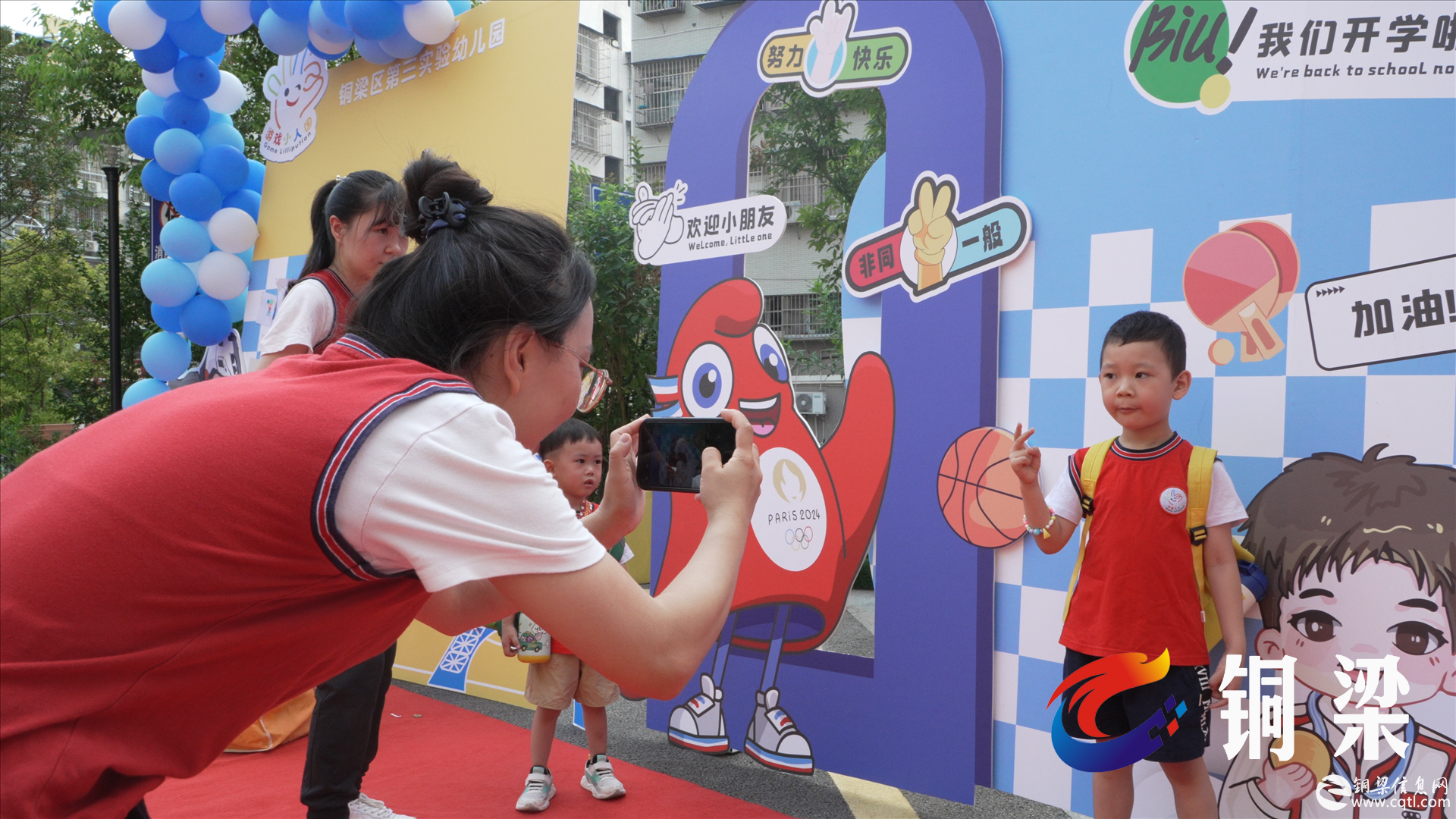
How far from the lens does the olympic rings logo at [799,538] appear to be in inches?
116

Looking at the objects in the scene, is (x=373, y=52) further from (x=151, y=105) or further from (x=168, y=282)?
(x=168, y=282)

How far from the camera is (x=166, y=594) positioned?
822 millimetres

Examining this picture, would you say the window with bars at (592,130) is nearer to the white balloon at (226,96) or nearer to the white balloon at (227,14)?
the white balloon at (226,96)

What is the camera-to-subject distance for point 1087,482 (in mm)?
2227

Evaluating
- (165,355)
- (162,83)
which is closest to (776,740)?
(165,355)

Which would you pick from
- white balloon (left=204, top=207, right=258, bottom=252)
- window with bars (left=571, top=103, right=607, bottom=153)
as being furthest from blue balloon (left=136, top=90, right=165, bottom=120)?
window with bars (left=571, top=103, right=607, bottom=153)

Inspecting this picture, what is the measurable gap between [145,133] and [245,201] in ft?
1.86

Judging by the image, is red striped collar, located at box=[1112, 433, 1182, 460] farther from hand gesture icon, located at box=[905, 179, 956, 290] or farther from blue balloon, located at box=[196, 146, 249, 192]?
blue balloon, located at box=[196, 146, 249, 192]

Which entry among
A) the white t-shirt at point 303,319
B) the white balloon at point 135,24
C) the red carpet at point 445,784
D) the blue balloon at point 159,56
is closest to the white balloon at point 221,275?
the blue balloon at point 159,56

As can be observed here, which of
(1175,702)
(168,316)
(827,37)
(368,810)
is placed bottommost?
(368,810)

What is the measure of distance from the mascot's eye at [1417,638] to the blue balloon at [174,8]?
5.12 m

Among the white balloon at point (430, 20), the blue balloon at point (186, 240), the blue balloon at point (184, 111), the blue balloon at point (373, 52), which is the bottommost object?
the blue balloon at point (186, 240)

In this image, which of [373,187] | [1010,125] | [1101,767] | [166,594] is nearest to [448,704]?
[373,187]

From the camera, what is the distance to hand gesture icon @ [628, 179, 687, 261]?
3.29m
